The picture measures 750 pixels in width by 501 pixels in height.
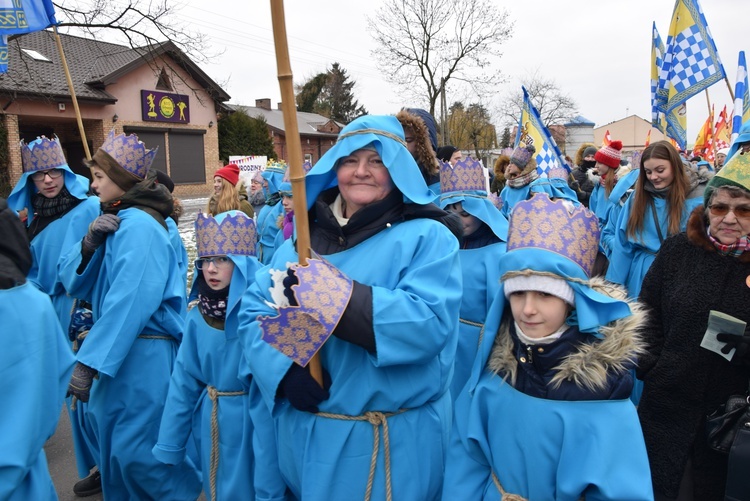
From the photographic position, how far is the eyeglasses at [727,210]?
8.61 feet

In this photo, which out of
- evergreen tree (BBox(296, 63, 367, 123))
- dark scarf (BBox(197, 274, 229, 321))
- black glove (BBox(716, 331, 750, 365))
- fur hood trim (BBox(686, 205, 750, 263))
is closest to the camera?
black glove (BBox(716, 331, 750, 365))

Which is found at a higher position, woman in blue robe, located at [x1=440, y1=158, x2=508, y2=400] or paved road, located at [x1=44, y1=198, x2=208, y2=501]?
woman in blue robe, located at [x1=440, y1=158, x2=508, y2=400]

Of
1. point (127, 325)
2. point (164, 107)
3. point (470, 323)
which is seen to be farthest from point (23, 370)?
point (164, 107)

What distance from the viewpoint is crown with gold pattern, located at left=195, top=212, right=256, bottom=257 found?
11.0 feet

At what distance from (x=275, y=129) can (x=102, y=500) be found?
136 feet

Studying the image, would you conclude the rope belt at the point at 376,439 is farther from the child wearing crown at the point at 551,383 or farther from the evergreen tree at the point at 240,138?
the evergreen tree at the point at 240,138

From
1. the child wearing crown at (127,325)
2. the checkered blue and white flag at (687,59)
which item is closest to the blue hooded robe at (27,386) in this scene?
the child wearing crown at (127,325)

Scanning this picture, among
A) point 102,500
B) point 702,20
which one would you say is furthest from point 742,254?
point 702,20

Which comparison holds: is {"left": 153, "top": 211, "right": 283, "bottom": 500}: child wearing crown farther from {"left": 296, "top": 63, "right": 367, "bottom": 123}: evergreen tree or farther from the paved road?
{"left": 296, "top": 63, "right": 367, "bottom": 123}: evergreen tree

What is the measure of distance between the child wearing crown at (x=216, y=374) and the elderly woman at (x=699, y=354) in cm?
204

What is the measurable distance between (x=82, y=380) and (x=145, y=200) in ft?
3.85

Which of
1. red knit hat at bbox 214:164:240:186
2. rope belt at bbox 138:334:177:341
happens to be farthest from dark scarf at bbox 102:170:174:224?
red knit hat at bbox 214:164:240:186

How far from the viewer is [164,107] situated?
28.3 metres

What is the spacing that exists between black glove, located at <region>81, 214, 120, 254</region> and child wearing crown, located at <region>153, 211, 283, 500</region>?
60 centimetres
